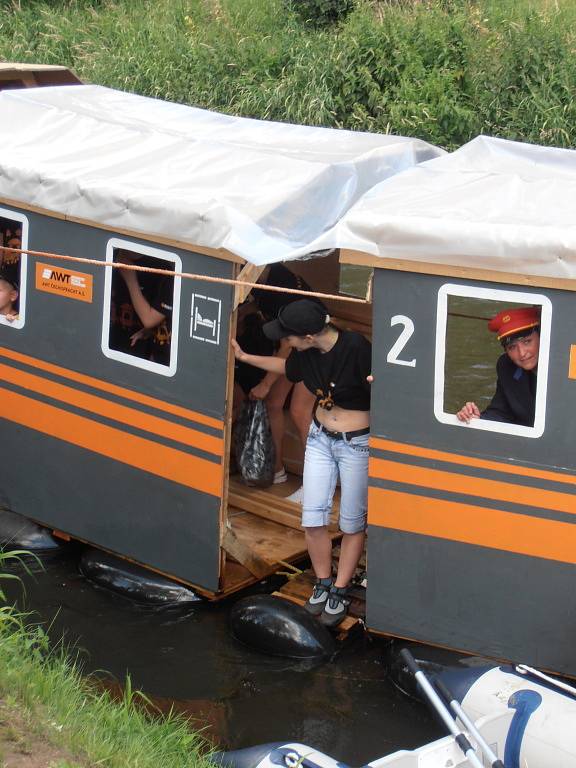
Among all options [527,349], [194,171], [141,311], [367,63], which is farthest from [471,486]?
[367,63]

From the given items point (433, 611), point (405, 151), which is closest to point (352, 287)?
point (405, 151)

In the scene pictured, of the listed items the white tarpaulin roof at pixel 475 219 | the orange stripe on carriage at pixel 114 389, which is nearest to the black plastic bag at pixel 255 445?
the orange stripe on carriage at pixel 114 389

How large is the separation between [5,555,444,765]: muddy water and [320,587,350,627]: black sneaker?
195 millimetres

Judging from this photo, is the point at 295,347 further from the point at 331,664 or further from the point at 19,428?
the point at 19,428

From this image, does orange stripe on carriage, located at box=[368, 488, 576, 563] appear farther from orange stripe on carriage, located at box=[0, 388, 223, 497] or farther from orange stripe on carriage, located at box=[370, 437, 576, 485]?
orange stripe on carriage, located at box=[0, 388, 223, 497]

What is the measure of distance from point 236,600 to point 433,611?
5.61 ft

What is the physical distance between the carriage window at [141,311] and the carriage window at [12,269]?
0.80 metres

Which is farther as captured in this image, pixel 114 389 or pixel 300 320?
pixel 114 389

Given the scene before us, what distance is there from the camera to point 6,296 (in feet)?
26.4

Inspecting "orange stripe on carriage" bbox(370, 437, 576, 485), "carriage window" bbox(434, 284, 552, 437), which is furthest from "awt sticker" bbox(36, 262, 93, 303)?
"carriage window" bbox(434, 284, 552, 437)

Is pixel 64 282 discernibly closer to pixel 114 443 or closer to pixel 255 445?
pixel 114 443

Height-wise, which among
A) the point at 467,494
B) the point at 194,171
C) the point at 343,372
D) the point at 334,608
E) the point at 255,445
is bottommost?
the point at 334,608

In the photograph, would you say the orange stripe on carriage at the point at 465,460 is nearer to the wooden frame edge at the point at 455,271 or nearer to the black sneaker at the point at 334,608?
the wooden frame edge at the point at 455,271

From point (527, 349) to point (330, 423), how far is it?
129 centimetres
